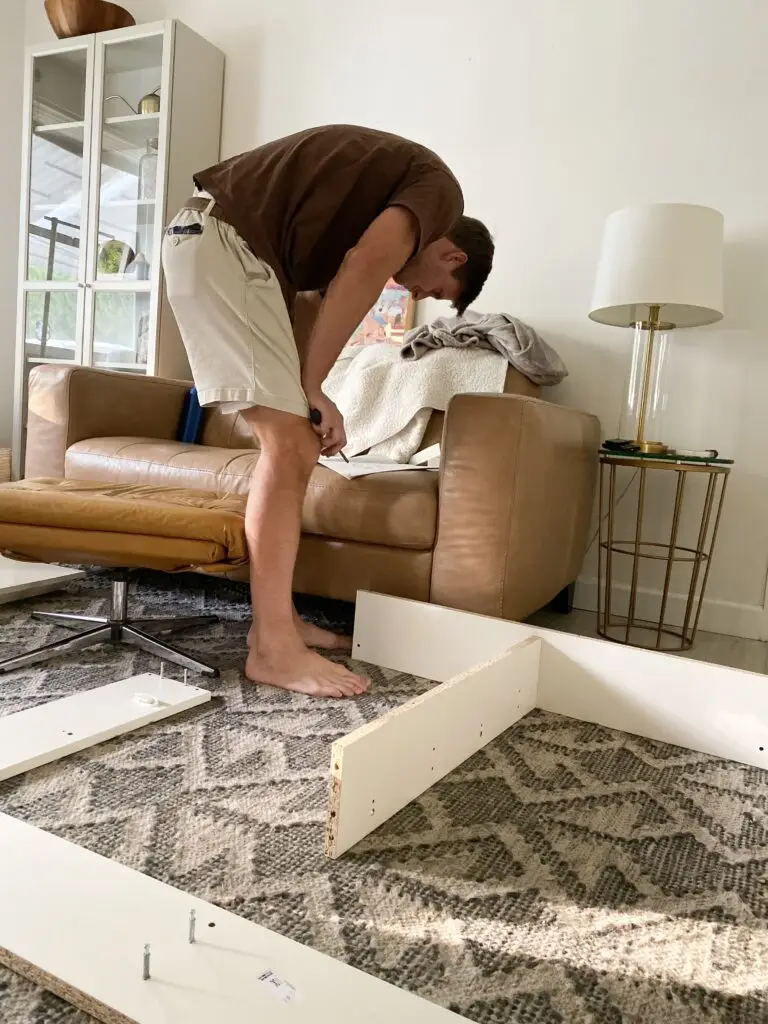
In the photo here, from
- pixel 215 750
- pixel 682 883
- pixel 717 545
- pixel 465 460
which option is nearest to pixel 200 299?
pixel 465 460

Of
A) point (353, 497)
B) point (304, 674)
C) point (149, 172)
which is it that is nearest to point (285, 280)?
point (353, 497)

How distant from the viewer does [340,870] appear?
0.86 metres

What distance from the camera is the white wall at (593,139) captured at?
84.3 inches

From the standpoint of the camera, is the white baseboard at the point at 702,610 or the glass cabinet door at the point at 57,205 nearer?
the white baseboard at the point at 702,610

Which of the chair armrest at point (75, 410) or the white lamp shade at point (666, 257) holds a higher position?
the white lamp shade at point (666, 257)

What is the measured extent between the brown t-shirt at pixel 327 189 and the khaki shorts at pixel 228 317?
51mm

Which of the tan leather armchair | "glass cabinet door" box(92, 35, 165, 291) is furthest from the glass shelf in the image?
"glass cabinet door" box(92, 35, 165, 291)

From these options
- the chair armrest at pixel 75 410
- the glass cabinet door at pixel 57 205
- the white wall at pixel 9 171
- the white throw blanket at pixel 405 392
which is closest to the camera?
the white throw blanket at pixel 405 392

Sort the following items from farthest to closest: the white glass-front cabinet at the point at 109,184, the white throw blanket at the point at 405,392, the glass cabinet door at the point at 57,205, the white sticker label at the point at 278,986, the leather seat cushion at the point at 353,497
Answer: the glass cabinet door at the point at 57,205 < the white glass-front cabinet at the point at 109,184 < the white throw blanket at the point at 405,392 < the leather seat cushion at the point at 353,497 < the white sticker label at the point at 278,986

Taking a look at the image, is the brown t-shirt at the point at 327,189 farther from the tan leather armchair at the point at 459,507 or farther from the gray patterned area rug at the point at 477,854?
the gray patterned area rug at the point at 477,854

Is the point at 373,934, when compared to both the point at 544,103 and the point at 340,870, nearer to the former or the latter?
the point at 340,870

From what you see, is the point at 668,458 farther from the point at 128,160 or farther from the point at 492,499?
the point at 128,160

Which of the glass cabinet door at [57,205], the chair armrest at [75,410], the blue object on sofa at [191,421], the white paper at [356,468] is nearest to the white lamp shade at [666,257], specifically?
the white paper at [356,468]

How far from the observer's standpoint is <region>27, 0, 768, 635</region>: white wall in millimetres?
2141
